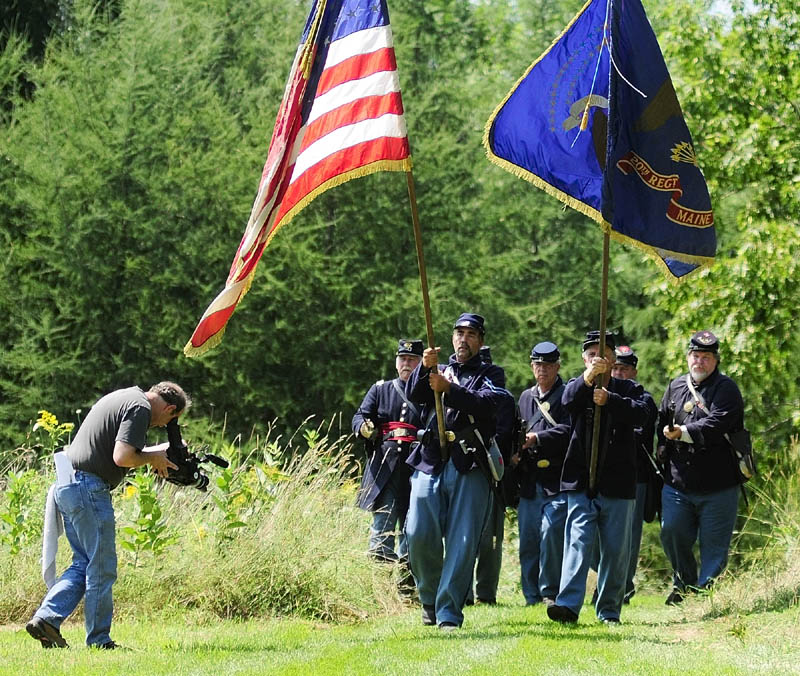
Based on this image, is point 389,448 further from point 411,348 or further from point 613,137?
point 613,137

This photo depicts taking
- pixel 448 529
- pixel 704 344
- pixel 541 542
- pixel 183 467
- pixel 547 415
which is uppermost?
pixel 704 344

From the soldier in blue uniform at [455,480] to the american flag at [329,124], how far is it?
4.52 ft

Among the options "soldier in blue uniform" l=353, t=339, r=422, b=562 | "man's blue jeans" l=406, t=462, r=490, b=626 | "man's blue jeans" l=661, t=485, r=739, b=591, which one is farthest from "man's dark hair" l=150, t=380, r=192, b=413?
"man's blue jeans" l=661, t=485, r=739, b=591

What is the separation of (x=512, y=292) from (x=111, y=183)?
9179mm

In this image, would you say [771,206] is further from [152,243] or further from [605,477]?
[152,243]

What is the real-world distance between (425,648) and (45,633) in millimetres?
2355

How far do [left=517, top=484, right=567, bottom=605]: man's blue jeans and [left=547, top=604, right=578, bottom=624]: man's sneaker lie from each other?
5.44 ft

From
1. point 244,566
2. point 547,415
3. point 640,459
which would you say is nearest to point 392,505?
point 547,415

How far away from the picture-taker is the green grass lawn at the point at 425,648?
23.7 ft

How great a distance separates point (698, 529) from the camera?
448 inches

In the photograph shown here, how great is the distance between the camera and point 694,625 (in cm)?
953

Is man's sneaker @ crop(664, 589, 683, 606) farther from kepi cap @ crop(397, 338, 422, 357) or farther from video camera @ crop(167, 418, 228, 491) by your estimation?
video camera @ crop(167, 418, 228, 491)

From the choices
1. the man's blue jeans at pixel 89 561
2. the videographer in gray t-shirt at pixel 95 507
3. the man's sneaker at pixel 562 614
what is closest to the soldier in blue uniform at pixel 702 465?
the man's sneaker at pixel 562 614

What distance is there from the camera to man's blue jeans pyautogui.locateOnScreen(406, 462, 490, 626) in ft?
28.6
